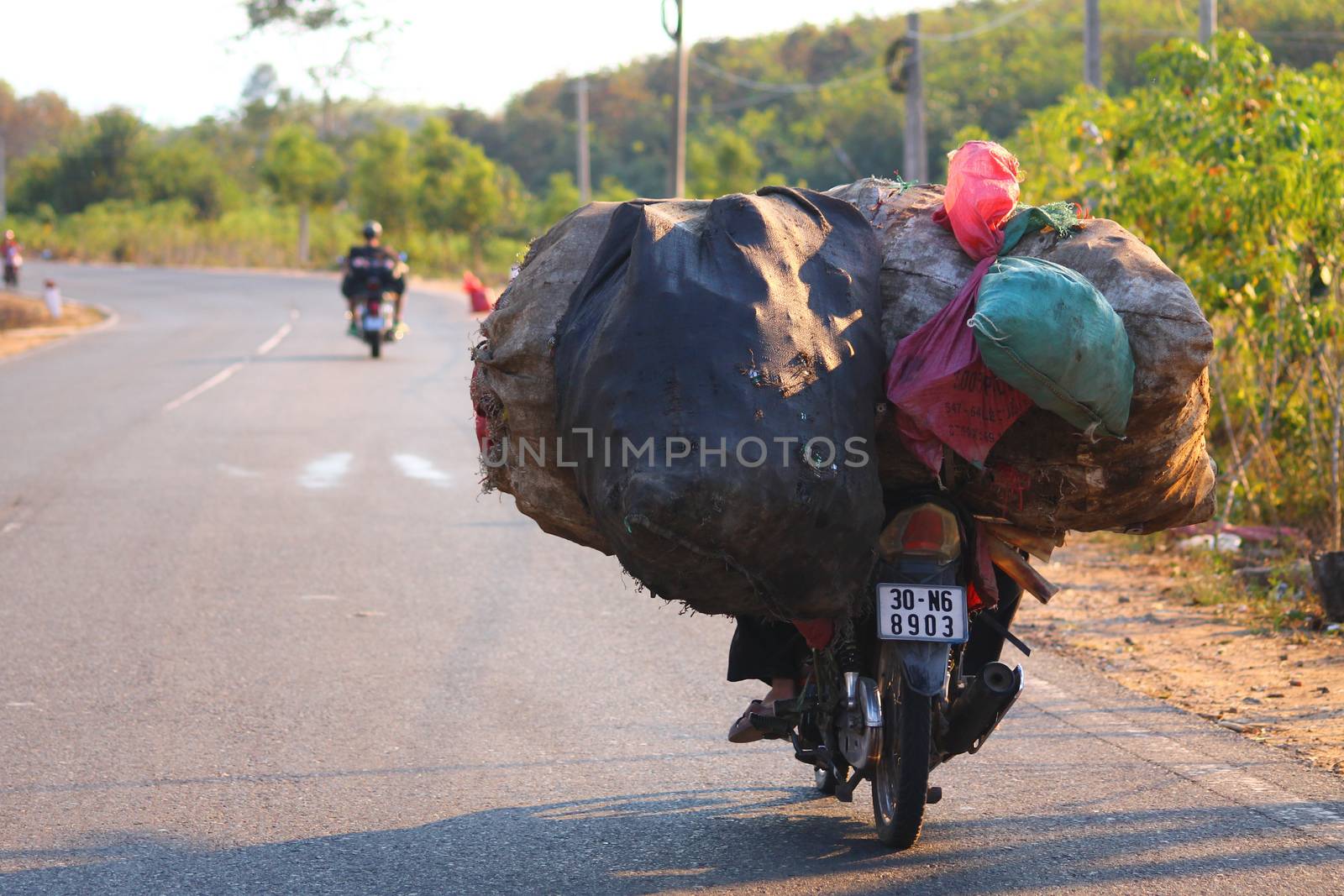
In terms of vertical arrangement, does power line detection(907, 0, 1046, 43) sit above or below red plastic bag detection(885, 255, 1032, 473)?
above

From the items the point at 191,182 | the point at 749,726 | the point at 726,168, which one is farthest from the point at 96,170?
the point at 749,726

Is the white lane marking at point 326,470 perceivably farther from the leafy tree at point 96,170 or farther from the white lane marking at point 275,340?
the leafy tree at point 96,170

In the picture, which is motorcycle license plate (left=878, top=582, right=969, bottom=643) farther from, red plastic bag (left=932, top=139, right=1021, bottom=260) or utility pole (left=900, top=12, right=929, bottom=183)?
utility pole (left=900, top=12, right=929, bottom=183)

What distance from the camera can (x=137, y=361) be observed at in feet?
74.5

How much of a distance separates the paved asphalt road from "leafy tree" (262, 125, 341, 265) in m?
53.4

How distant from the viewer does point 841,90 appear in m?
60.9

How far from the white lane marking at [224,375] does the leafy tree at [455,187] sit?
1014 inches

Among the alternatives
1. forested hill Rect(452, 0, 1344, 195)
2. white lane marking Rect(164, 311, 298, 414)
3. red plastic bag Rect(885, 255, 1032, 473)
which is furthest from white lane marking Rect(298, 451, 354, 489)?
forested hill Rect(452, 0, 1344, 195)

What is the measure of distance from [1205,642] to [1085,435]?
11.6 feet

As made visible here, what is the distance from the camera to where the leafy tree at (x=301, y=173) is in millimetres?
61219

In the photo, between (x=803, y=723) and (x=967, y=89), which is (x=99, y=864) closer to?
(x=803, y=723)

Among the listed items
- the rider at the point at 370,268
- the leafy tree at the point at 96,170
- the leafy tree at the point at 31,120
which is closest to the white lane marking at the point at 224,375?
the rider at the point at 370,268

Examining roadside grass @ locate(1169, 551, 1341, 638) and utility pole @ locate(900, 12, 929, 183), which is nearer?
roadside grass @ locate(1169, 551, 1341, 638)

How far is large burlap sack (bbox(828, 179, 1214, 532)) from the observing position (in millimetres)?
3646
